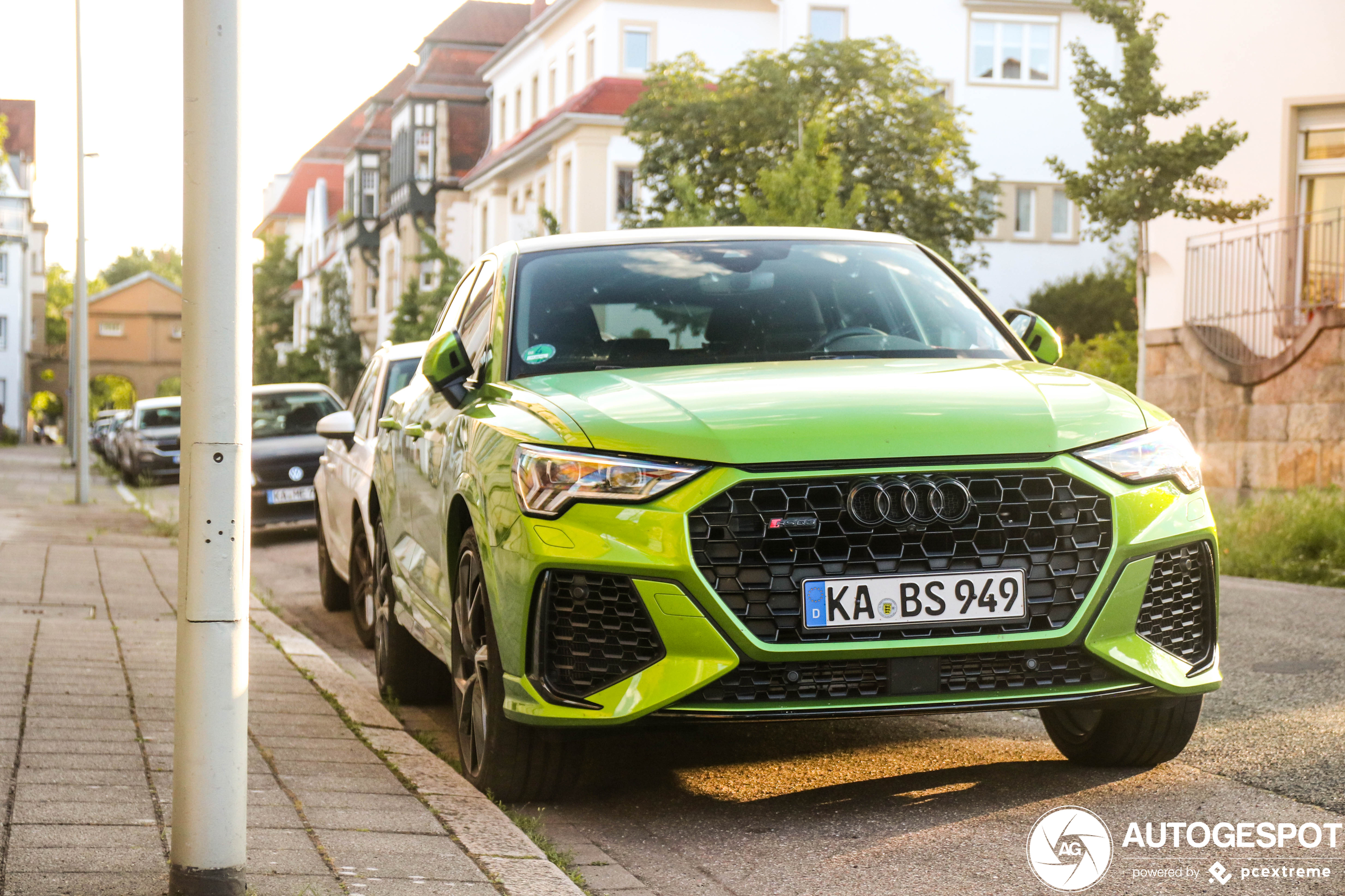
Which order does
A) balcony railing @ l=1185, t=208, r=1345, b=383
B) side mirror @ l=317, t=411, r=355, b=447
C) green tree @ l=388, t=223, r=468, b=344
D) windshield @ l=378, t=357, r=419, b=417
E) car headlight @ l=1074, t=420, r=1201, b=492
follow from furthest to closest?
green tree @ l=388, t=223, r=468, b=344
balcony railing @ l=1185, t=208, r=1345, b=383
windshield @ l=378, t=357, r=419, b=417
side mirror @ l=317, t=411, r=355, b=447
car headlight @ l=1074, t=420, r=1201, b=492

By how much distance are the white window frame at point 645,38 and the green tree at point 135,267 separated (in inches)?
4098

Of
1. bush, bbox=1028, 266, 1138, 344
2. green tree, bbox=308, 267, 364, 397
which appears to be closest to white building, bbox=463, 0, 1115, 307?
bush, bbox=1028, 266, 1138, 344

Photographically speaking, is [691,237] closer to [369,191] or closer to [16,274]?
[369,191]

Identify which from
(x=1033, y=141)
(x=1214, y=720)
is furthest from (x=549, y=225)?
(x=1214, y=720)

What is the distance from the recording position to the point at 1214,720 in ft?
21.4

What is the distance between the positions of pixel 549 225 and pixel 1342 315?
68.2 feet

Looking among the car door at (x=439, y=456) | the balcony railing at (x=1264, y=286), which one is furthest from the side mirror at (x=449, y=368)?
the balcony railing at (x=1264, y=286)

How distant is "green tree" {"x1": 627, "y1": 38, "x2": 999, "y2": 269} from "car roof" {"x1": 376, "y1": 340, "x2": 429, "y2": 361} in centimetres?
2301

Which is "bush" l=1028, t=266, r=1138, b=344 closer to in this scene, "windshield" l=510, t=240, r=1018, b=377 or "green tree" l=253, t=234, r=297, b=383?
"windshield" l=510, t=240, r=1018, b=377

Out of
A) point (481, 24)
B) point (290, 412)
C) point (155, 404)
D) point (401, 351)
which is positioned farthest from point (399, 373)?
point (481, 24)

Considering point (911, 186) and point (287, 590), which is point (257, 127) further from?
point (911, 186)

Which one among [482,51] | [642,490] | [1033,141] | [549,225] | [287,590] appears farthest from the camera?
[482,51]

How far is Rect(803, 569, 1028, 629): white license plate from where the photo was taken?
15.1ft

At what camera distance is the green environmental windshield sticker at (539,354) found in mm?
5820
